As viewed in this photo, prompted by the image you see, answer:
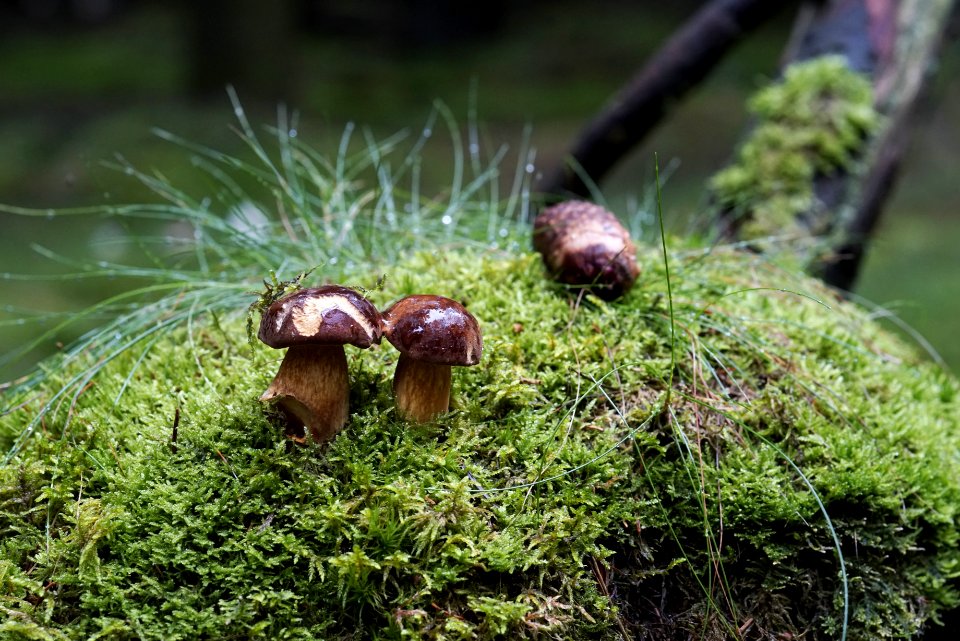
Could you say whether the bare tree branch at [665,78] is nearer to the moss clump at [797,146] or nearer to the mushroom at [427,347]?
the moss clump at [797,146]

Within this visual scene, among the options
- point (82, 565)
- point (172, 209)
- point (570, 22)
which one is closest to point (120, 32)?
point (570, 22)

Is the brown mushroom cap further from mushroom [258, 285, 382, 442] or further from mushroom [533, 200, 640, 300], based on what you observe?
mushroom [533, 200, 640, 300]

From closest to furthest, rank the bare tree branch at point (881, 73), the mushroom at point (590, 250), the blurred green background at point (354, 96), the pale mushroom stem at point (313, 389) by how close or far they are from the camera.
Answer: the pale mushroom stem at point (313, 389) < the mushroom at point (590, 250) < the bare tree branch at point (881, 73) < the blurred green background at point (354, 96)

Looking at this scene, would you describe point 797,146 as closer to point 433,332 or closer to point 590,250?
point 590,250

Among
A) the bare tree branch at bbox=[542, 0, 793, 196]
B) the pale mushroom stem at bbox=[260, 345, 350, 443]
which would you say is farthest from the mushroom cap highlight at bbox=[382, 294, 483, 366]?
the bare tree branch at bbox=[542, 0, 793, 196]

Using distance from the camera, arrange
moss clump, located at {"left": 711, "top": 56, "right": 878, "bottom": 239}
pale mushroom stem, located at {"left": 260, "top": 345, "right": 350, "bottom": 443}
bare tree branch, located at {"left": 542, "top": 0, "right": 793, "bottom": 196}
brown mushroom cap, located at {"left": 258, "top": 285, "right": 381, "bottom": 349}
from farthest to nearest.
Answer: bare tree branch, located at {"left": 542, "top": 0, "right": 793, "bottom": 196} → moss clump, located at {"left": 711, "top": 56, "right": 878, "bottom": 239} → pale mushroom stem, located at {"left": 260, "top": 345, "right": 350, "bottom": 443} → brown mushroom cap, located at {"left": 258, "top": 285, "right": 381, "bottom": 349}

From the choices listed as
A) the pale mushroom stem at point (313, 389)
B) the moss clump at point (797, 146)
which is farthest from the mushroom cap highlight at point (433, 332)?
the moss clump at point (797, 146)

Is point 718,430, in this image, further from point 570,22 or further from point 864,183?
point 570,22
